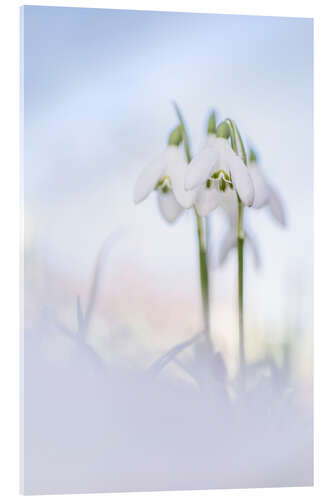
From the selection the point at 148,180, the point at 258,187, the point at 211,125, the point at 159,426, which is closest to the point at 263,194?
the point at 258,187

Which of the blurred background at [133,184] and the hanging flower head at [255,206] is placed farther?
the hanging flower head at [255,206]

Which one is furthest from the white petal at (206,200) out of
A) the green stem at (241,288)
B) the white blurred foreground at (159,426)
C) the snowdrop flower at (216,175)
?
the white blurred foreground at (159,426)

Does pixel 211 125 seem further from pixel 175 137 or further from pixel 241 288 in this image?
pixel 241 288

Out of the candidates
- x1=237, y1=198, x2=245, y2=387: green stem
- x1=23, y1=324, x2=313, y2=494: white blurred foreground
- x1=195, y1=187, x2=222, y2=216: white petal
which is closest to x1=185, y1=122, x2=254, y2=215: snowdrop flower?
x1=195, y1=187, x2=222, y2=216: white petal

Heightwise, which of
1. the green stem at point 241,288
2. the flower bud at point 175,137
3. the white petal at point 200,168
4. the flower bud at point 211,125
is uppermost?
the flower bud at point 211,125
